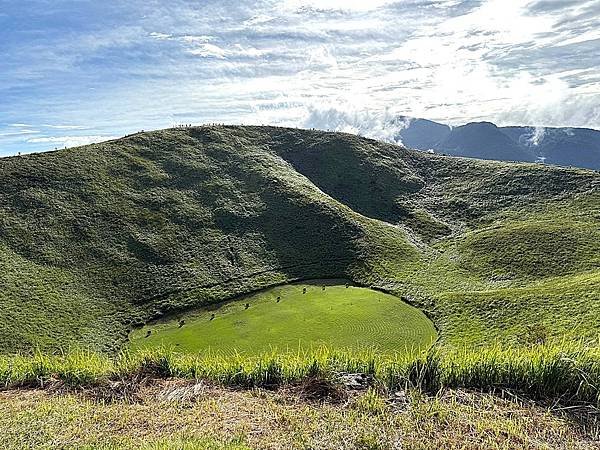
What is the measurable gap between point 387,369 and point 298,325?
3241 cm

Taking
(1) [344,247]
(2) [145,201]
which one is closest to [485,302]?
(1) [344,247]

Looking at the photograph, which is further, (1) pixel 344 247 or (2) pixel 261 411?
(1) pixel 344 247

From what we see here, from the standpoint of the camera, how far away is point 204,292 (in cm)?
4850

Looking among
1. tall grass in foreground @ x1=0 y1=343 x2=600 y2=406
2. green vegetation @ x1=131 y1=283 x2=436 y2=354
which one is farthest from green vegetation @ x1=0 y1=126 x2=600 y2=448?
green vegetation @ x1=131 y1=283 x2=436 y2=354

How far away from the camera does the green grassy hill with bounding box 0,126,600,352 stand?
40375 millimetres

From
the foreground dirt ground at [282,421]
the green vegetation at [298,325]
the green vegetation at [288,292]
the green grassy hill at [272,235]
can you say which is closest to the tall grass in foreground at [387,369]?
the green vegetation at [288,292]

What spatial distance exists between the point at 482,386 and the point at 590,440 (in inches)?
70.7

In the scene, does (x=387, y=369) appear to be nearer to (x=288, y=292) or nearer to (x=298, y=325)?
(x=298, y=325)

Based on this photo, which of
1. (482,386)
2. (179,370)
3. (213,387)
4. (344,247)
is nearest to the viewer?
(482,386)

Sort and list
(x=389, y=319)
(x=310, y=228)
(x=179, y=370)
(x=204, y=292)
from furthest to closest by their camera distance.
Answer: (x=310, y=228), (x=204, y=292), (x=389, y=319), (x=179, y=370)

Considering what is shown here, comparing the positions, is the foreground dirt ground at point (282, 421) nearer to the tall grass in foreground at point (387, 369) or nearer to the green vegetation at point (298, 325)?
the tall grass in foreground at point (387, 369)

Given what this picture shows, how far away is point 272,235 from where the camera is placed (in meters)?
61.2

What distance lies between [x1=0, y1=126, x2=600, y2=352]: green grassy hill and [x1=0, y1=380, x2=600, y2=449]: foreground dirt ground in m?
25.7

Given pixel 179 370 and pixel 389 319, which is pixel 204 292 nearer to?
pixel 389 319
